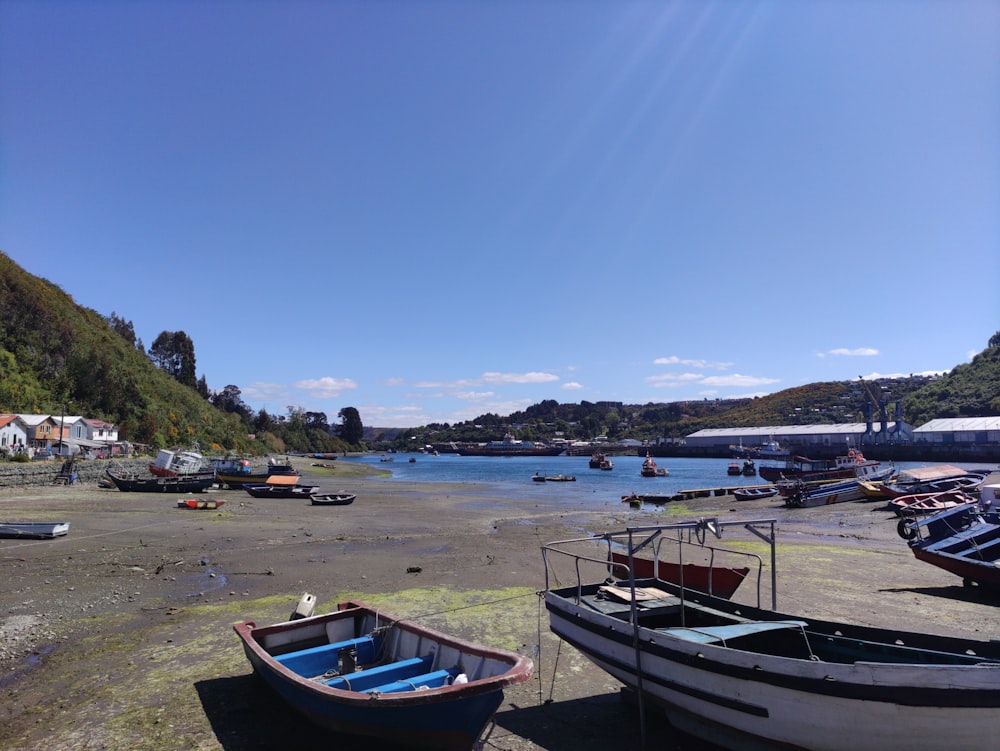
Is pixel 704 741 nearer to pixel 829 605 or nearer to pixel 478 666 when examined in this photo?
pixel 478 666

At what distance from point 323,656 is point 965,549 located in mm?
15892

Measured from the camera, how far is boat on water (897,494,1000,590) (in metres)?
13.5

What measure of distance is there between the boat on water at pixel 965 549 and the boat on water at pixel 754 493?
2927cm

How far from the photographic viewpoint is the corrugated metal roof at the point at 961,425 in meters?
114

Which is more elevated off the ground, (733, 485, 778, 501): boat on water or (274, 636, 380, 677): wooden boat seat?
(274, 636, 380, 677): wooden boat seat

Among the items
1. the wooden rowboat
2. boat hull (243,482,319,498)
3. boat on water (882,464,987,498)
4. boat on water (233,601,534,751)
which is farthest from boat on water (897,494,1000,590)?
boat hull (243,482,319,498)

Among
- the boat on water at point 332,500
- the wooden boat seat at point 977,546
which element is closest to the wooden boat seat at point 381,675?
the wooden boat seat at point 977,546

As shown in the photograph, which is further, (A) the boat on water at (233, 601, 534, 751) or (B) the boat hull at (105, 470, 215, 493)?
(B) the boat hull at (105, 470, 215, 493)

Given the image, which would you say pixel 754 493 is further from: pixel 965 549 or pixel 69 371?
pixel 69 371

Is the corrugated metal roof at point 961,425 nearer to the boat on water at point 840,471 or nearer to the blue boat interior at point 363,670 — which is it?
the boat on water at point 840,471

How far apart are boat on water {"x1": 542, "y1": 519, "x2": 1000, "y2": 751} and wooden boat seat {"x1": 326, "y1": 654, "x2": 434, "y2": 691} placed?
229 cm

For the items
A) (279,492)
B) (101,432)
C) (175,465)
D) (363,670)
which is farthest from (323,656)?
(101,432)

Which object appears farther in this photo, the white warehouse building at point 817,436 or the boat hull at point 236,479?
the white warehouse building at point 817,436

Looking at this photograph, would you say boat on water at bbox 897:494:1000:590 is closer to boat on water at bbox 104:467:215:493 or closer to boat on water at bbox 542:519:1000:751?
boat on water at bbox 542:519:1000:751
